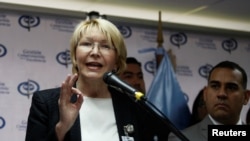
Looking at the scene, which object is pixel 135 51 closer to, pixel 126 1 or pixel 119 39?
pixel 126 1

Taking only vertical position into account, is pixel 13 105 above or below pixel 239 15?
below

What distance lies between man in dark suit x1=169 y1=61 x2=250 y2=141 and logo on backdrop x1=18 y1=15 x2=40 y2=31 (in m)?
1.29

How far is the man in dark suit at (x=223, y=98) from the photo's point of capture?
217 cm

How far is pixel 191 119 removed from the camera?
2656mm

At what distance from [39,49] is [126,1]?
2.22ft

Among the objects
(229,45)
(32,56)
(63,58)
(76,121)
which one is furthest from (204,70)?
(76,121)

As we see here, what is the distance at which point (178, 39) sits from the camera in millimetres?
3318

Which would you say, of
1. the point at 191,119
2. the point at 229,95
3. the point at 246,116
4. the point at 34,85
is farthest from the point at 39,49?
the point at 246,116

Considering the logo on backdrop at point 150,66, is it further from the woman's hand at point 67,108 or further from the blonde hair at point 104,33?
the woman's hand at point 67,108

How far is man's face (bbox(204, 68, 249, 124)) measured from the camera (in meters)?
2.21

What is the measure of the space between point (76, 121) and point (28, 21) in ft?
5.40

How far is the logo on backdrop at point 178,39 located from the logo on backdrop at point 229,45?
13.5 inches

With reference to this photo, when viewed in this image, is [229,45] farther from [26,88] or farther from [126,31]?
[26,88]

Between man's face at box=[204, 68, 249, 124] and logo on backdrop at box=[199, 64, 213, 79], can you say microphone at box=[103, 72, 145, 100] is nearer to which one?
man's face at box=[204, 68, 249, 124]
